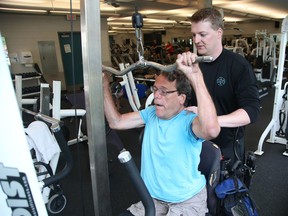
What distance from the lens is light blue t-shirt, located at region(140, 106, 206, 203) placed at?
3.94 feet

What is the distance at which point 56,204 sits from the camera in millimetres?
2182

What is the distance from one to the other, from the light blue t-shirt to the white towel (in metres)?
0.93

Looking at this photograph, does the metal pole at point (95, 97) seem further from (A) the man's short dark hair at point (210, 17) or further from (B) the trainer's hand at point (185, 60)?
(A) the man's short dark hair at point (210, 17)

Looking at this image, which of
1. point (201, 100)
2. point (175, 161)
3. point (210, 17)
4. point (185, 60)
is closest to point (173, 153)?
point (175, 161)

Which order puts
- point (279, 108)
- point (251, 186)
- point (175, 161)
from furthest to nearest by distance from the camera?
1. point (279, 108)
2. point (251, 186)
3. point (175, 161)

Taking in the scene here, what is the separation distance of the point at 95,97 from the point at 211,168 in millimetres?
813

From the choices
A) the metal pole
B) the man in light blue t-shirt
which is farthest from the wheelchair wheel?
the metal pole

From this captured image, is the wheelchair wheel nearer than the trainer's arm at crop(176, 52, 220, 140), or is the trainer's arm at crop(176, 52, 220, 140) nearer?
the trainer's arm at crop(176, 52, 220, 140)

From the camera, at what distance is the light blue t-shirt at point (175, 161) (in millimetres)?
1200

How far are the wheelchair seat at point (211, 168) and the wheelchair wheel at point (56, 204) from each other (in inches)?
52.5

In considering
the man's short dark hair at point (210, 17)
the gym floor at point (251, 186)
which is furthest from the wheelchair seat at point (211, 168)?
the gym floor at point (251, 186)

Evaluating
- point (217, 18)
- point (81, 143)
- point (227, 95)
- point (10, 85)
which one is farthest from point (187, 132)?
point (81, 143)

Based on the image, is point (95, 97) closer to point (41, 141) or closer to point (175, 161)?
point (175, 161)

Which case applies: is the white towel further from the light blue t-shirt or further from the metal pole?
the metal pole
